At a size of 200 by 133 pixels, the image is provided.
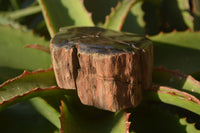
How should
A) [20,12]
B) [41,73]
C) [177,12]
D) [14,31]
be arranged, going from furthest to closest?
[20,12] → [177,12] → [14,31] → [41,73]

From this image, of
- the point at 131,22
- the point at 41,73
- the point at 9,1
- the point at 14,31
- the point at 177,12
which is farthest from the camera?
the point at 9,1

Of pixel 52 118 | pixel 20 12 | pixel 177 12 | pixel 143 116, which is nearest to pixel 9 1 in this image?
pixel 20 12

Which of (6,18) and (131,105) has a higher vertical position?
(6,18)

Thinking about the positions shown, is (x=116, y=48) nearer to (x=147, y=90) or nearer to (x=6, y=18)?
(x=147, y=90)

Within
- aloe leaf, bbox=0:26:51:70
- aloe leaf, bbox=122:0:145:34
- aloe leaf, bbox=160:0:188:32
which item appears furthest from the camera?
aloe leaf, bbox=160:0:188:32

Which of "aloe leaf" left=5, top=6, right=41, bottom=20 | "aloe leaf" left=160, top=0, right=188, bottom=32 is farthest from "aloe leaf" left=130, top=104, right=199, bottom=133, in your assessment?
"aloe leaf" left=5, top=6, right=41, bottom=20

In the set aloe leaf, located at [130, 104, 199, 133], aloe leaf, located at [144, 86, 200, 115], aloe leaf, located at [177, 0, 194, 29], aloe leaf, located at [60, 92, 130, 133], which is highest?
aloe leaf, located at [177, 0, 194, 29]

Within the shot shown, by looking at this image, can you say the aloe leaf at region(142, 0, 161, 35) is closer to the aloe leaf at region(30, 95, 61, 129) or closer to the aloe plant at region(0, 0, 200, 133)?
→ the aloe plant at region(0, 0, 200, 133)
